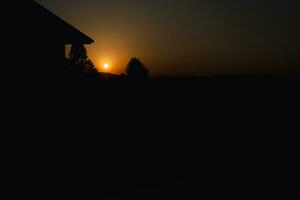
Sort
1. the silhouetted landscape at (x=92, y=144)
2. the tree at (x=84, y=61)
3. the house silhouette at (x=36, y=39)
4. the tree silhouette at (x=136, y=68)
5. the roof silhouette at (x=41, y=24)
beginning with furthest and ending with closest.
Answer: the tree silhouette at (x=136, y=68) < the tree at (x=84, y=61) < the roof silhouette at (x=41, y=24) < the house silhouette at (x=36, y=39) < the silhouetted landscape at (x=92, y=144)

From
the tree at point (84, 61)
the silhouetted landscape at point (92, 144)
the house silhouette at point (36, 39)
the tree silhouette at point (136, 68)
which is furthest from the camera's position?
the tree silhouette at point (136, 68)

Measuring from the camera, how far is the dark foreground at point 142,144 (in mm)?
8828

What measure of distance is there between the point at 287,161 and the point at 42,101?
8.13 metres

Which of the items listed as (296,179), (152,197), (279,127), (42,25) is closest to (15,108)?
(42,25)

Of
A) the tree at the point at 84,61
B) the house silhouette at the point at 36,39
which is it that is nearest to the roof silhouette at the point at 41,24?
the house silhouette at the point at 36,39

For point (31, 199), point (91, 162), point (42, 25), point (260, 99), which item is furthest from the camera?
point (260, 99)

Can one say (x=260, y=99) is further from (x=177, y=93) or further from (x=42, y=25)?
(x=42, y=25)

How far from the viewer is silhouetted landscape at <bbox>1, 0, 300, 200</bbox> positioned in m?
8.79

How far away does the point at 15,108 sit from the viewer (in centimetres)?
947

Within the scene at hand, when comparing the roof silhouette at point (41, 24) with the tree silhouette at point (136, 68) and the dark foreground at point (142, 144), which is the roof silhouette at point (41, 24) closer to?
the dark foreground at point (142, 144)

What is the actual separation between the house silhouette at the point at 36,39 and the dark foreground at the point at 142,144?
0.56 meters

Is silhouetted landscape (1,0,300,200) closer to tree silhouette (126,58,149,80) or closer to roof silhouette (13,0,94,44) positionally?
roof silhouette (13,0,94,44)

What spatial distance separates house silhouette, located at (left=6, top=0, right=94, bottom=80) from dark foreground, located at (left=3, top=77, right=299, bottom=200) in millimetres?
560

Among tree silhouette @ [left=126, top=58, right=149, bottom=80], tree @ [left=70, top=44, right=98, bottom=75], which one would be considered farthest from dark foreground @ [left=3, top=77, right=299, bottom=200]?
tree silhouette @ [left=126, top=58, right=149, bottom=80]
